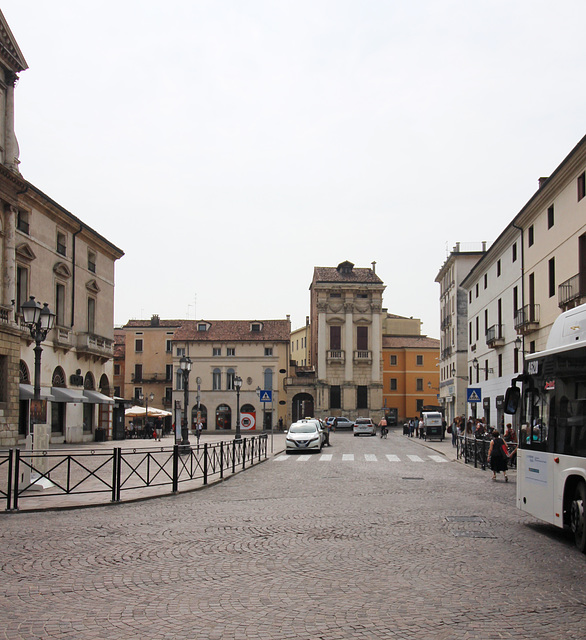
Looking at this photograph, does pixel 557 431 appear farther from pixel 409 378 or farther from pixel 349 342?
pixel 409 378

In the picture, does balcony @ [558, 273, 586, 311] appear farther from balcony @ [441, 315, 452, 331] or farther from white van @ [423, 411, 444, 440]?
balcony @ [441, 315, 452, 331]

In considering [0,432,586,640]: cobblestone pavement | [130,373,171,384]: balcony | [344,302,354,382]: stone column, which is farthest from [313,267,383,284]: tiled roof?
[0,432,586,640]: cobblestone pavement

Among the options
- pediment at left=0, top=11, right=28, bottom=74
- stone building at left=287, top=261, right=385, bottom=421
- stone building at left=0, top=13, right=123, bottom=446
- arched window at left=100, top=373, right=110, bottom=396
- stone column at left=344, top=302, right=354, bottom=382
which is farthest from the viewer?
stone column at left=344, top=302, right=354, bottom=382

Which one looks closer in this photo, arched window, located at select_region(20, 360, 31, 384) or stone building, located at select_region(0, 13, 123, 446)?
stone building, located at select_region(0, 13, 123, 446)

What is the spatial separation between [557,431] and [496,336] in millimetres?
29456

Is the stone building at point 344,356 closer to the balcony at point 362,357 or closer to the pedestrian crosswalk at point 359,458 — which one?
the balcony at point 362,357

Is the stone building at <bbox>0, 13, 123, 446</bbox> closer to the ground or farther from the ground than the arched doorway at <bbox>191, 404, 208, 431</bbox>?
farther from the ground

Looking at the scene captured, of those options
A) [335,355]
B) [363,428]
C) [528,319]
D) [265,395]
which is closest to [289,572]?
[265,395]

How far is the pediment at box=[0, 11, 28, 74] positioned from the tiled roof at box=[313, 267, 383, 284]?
49589 millimetres

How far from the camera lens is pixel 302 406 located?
254ft

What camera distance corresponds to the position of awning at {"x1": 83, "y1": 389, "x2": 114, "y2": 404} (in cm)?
4209

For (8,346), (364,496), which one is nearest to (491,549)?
(364,496)

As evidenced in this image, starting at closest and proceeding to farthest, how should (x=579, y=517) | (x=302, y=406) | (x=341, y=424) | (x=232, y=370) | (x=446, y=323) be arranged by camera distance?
(x=579, y=517) → (x=446, y=323) → (x=341, y=424) → (x=232, y=370) → (x=302, y=406)

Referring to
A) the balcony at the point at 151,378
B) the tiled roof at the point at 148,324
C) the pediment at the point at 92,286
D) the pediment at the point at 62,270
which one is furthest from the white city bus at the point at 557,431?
the tiled roof at the point at 148,324
